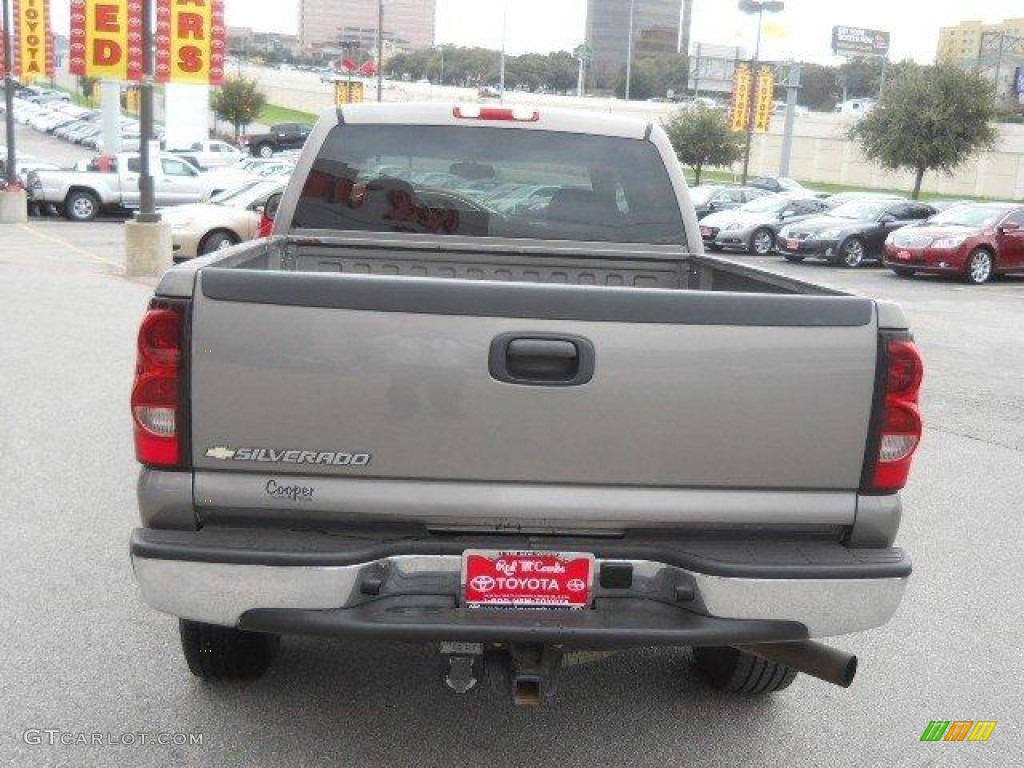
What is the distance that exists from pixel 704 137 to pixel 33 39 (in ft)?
88.9

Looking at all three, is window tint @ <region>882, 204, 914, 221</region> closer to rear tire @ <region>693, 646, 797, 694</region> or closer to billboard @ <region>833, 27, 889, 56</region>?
rear tire @ <region>693, 646, 797, 694</region>

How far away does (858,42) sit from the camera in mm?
111188

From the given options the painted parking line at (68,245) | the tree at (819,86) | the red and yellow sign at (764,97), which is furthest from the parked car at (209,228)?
the tree at (819,86)

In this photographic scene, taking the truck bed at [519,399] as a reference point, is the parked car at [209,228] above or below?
below

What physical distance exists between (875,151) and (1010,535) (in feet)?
116

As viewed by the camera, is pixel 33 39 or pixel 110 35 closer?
pixel 110 35

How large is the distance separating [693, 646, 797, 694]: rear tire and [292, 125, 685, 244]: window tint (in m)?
1.88

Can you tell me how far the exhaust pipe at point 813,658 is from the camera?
3.38m

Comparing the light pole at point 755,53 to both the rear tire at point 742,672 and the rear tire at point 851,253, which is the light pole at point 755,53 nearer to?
the rear tire at point 851,253

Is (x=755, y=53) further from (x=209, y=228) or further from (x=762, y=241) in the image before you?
(x=209, y=228)

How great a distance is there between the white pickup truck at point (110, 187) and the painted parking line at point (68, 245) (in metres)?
2.13

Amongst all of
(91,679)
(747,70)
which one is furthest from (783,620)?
(747,70)

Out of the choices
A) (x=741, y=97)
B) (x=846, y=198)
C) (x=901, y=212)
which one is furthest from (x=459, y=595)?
(x=741, y=97)

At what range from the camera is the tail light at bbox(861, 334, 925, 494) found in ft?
10.6
